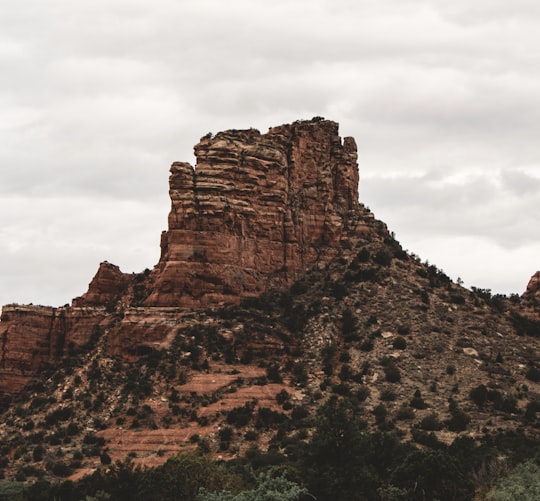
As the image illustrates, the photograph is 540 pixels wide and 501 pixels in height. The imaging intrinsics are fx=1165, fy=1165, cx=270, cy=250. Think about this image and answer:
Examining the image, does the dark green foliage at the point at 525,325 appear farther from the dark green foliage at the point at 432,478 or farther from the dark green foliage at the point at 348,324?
the dark green foliage at the point at 432,478

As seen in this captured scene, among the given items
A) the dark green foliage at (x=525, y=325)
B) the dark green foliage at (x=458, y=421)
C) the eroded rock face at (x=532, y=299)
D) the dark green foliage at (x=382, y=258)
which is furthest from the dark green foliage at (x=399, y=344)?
the eroded rock face at (x=532, y=299)

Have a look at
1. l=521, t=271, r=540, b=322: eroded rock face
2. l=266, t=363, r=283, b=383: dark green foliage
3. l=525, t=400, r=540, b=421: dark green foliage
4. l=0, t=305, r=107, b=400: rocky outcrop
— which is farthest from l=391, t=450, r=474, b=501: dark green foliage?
l=0, t=305, r=107, b=400: rocky outcrop

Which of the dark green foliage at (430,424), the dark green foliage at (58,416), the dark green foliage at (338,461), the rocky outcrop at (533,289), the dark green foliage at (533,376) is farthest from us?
the rocky outcrop at (533,289)

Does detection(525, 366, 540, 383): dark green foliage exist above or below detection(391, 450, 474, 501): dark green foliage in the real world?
above

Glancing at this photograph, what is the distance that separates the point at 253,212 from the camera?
105 m

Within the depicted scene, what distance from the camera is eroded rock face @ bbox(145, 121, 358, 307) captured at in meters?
101

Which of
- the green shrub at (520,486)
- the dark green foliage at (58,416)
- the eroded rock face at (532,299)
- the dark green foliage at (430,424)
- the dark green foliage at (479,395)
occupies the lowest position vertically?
the green shrub at (520,486)

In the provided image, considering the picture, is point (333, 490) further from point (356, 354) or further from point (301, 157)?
point (301, 157)

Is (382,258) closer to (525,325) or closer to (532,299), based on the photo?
(525,325)

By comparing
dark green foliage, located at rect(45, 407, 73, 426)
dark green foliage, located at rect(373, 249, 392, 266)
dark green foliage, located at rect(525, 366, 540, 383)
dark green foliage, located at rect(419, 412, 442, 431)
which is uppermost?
dark green foliage, located at rect(373, 249, 392, 266)

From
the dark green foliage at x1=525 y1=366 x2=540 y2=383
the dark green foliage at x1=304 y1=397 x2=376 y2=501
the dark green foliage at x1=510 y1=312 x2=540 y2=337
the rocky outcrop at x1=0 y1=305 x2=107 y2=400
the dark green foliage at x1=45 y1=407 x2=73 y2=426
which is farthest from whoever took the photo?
the rocky outcrop at x1=0 y1=305 x2=107 y2=400

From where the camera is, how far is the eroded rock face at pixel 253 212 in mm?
100688

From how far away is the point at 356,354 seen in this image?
95.0m

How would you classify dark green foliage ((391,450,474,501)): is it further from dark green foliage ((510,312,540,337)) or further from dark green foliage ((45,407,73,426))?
dark green foliage ((510,312,540,337))
